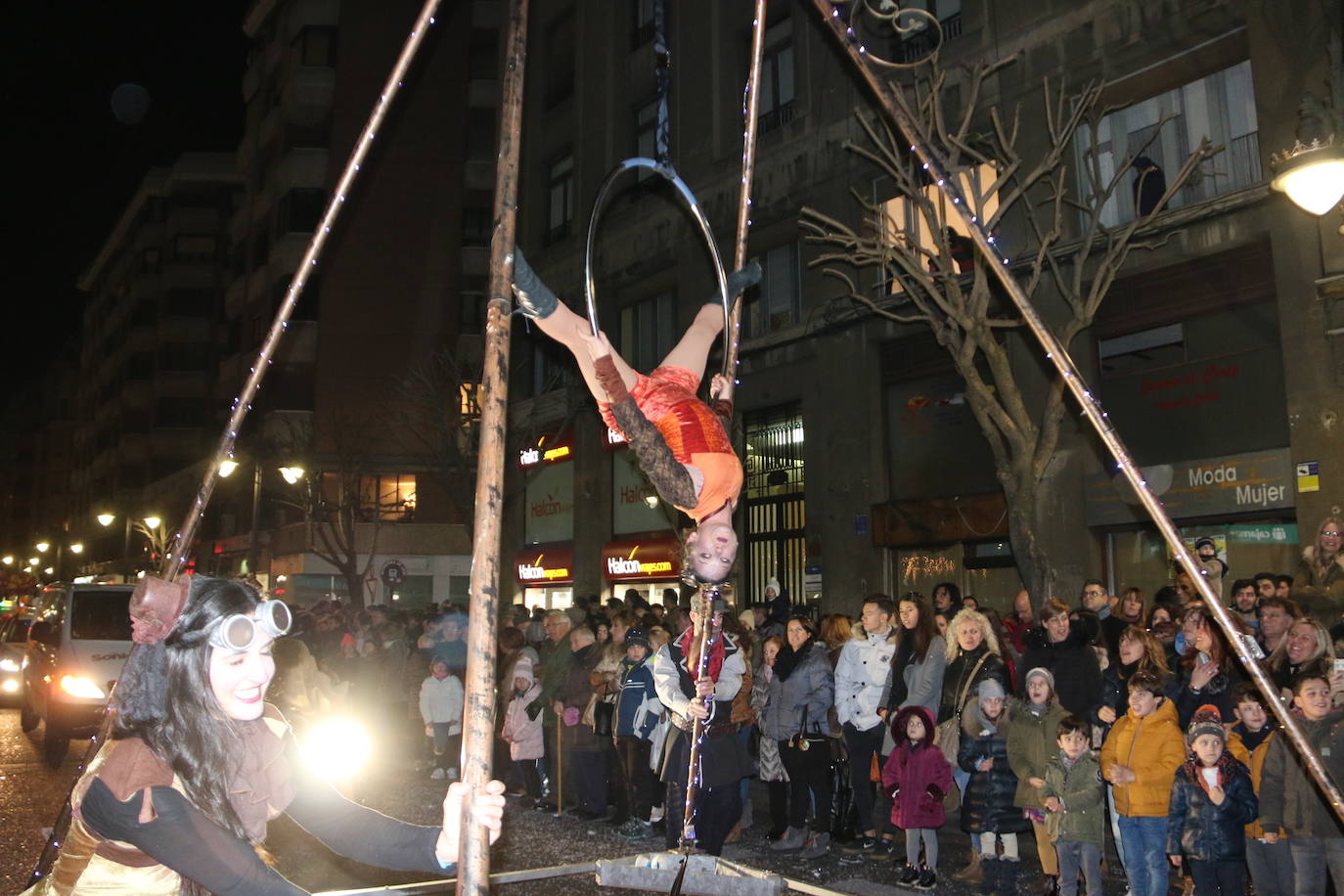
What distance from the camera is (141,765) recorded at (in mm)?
2791

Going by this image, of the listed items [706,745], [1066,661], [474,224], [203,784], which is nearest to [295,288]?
[203,784]

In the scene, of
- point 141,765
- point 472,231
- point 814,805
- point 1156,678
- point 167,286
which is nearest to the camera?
point 141,765

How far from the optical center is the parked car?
20.8 m

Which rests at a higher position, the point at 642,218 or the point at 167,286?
the point at 167,286

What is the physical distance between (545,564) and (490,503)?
2516cm

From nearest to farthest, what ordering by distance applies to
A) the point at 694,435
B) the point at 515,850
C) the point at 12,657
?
the point at 694,435 < the point at 515,850 < the point at 12,657

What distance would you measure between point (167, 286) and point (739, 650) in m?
58.1

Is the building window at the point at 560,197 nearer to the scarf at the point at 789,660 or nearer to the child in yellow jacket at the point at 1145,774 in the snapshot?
the scarf at the point at 789,660

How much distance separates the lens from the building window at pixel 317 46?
4069 centimetres

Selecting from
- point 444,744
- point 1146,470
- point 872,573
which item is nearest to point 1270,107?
point 1146,470

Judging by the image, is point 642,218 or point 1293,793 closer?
point 1293,793

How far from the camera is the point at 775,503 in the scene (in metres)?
21.2

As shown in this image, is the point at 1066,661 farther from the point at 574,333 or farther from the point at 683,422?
the point at 574,333

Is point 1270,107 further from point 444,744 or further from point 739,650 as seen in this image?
point 444,744
